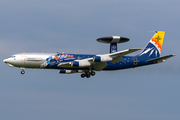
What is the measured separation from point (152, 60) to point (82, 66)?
15952mm

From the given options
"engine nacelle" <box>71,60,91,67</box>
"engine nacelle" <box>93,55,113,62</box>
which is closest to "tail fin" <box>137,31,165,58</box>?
"engine nacelle" <box>93,55,113,62</box>

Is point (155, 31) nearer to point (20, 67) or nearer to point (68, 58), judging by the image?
point (68, 58)

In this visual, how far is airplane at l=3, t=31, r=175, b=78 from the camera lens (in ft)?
212

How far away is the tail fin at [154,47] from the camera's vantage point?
240ft

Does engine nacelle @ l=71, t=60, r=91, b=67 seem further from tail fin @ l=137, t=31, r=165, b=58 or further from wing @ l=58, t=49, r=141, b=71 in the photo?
tail fin @ l=137, t=31, r=165, b=58

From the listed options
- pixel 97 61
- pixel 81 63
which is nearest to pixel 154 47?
pixel 97 61

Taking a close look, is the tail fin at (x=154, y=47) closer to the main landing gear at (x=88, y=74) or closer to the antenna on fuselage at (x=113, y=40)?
the antenna on fuselage at (x=113, y=40)

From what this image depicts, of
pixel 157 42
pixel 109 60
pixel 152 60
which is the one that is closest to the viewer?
pixel 109 60

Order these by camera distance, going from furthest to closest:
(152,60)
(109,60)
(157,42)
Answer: (157,42), (152,60), (109,60)

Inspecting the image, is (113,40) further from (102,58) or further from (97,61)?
(97,61)

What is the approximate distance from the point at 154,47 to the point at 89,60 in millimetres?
17445

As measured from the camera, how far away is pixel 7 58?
65.4 meters

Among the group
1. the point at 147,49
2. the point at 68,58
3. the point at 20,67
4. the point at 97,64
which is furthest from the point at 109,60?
the point at 20,67

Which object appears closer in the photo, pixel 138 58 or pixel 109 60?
pixel 109 60
